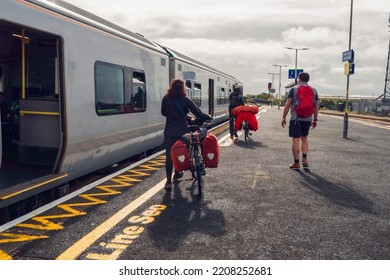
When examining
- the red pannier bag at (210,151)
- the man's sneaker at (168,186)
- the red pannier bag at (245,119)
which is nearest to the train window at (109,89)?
the man's sneaker at (168,186)

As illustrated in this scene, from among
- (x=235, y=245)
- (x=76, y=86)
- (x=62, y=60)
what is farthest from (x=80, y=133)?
(x=235, y=245)

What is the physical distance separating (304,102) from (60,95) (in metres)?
4.79

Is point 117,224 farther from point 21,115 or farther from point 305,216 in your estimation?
point 21,115

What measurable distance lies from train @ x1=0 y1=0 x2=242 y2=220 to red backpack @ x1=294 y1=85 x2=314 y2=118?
11.7 ft

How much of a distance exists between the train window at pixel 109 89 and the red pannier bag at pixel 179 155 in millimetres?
1652

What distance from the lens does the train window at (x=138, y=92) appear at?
26.8 ft

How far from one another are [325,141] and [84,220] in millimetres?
10526

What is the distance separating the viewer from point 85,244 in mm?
3859

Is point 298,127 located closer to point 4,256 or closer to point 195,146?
point 195,146

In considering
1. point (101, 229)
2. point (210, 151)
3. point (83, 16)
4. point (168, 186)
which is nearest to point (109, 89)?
point (83, 16)

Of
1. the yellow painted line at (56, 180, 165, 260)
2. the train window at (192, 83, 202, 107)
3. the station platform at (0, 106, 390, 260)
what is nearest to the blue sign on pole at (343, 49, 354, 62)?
the train window at (192, 83, 202, 107)

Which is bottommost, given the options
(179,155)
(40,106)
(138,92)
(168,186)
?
(168,186)

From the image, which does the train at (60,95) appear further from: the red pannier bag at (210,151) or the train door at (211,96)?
the train door at (211,96)

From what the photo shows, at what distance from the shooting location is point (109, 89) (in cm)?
696
